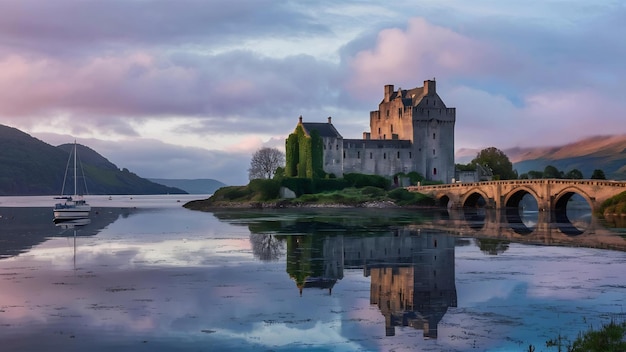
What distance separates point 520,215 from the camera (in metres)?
91.2

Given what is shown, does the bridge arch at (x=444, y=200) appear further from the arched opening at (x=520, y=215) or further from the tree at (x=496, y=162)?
the tree at (x=496, y=162)

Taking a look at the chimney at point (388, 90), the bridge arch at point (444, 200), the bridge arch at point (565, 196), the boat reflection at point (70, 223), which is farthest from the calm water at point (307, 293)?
the chimney at point (388, 90)

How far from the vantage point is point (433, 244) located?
4672cm

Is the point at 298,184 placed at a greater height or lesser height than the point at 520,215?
greater

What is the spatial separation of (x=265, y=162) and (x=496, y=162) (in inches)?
1912

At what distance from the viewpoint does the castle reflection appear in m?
23.3

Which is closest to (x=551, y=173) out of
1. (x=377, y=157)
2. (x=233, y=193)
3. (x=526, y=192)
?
(x=377, y=157)

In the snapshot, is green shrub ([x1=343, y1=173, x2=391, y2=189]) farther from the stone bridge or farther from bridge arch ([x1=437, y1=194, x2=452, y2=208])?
bridge arch ([x1=437, y1=194, x2=452, y2=208])

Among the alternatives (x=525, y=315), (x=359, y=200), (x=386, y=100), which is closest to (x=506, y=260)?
(x=525, y=315)

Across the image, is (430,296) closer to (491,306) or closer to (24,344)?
(491,306)

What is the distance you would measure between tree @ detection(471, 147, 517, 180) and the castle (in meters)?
15.0

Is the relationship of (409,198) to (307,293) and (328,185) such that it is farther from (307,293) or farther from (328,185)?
(307,293)

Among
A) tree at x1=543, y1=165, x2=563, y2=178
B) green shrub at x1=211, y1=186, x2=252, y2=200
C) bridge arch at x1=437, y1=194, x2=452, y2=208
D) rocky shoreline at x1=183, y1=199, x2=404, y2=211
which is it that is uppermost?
tree at x1=543, y1=165, x2=563, y2=178

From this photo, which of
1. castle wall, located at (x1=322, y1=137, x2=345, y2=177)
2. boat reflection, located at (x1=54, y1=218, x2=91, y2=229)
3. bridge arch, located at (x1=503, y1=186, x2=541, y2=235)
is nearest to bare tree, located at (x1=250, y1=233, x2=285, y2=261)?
boat reflection, located at (x1=54, y1=218, x2=91, y2=229)
